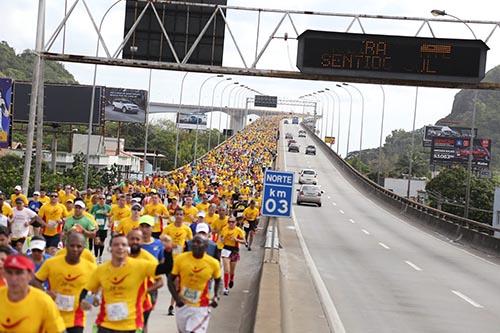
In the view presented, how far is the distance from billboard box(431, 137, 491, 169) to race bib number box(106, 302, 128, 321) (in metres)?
96.9

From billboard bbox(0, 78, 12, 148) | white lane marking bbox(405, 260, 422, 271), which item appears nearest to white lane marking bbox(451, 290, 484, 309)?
white lane marking bbox(405, 260, 422, 271)

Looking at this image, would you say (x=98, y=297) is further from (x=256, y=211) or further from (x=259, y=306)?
(x=256, y=211)

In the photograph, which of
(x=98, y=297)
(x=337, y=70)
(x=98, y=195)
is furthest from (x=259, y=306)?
(x=337, y=70)

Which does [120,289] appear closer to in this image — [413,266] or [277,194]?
[277,194]

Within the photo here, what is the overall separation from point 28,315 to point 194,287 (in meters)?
3.60

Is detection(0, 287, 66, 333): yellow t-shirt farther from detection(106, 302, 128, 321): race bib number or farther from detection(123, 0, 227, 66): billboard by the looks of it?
detection(123, 0, 227, 66): billboard

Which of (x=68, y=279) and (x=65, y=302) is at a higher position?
(x=68, y=279)

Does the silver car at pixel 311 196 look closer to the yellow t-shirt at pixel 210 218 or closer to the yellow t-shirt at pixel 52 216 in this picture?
the yellow t-shirt at pixel 210 218

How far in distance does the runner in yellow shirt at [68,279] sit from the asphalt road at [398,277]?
584 centimetres

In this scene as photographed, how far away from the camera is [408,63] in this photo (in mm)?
25125

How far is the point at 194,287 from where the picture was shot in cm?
953

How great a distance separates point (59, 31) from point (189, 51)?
401cm

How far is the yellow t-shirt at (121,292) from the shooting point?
798cm

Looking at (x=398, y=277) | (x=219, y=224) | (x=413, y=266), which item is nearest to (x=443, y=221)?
(x=413, y=266)
